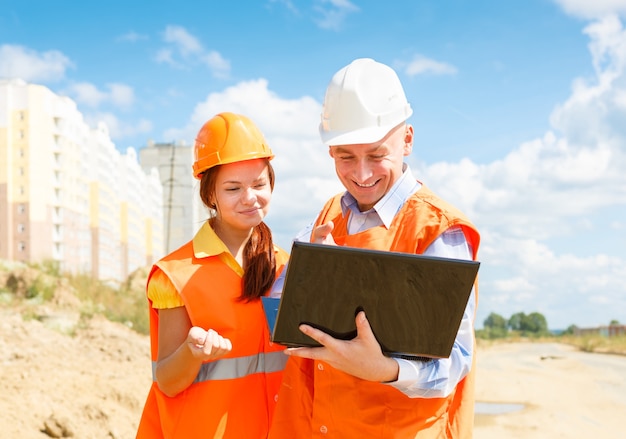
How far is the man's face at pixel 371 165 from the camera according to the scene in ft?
7.86

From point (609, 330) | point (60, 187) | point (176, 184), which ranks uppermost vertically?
point (176, 184)

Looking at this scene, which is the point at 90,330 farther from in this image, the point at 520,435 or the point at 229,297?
the point at 229,297

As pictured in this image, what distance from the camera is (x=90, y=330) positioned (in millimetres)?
14258

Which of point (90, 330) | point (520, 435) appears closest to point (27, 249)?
point (90, 330)

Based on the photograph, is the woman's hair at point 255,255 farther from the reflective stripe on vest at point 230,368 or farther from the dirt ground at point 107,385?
the dirt ground at point 107,385

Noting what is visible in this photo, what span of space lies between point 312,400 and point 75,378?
831 centimetres

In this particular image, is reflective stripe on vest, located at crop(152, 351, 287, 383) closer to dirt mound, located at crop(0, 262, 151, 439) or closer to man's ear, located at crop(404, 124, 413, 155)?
man's ear, located at crop(404, 124, 413, 155)

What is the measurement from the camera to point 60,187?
146 ft

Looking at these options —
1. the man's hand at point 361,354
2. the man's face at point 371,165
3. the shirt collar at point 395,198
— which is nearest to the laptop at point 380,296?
the man's hand at point 361,354

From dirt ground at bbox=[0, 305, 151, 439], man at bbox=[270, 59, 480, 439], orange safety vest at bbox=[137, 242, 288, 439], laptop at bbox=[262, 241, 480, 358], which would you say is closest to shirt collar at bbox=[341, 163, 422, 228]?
man at bbox=[270, 59, 480, 439]

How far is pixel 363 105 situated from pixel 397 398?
3.19 ft

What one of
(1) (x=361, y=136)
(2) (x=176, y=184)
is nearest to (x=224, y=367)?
(1) (x=361, y=136)

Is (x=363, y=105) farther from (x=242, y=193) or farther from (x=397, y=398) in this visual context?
(x=397, y=398)

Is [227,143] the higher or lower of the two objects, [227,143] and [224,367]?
the higher
